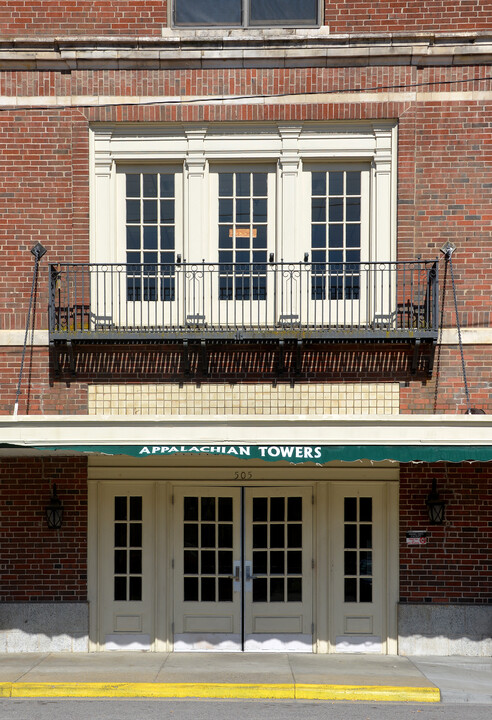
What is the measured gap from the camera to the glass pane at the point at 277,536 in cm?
1134

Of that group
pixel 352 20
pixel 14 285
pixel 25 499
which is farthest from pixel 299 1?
pixel 25 499

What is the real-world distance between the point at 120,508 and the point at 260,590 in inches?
88.3

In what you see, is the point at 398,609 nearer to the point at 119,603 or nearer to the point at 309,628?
the point at 309,628

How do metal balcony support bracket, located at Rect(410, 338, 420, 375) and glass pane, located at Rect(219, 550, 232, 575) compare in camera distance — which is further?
glass pane, located at Rect(219, 550, 232, 575)

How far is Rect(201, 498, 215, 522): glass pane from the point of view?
1137cm

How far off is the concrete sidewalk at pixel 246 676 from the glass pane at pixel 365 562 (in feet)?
3.61

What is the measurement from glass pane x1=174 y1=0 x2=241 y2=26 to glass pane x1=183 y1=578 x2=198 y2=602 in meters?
7.70

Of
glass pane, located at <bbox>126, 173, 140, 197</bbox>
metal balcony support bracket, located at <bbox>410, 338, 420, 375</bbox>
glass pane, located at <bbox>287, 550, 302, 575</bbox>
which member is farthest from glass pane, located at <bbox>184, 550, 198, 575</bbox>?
glass pane, located at <bbox>126, 173, 140, 197</bbox>

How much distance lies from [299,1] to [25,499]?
781cm

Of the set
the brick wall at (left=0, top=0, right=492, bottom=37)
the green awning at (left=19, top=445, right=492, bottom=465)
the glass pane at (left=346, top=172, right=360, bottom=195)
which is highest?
the brick wall at (left=0, top=0, right=492, bottom=37)

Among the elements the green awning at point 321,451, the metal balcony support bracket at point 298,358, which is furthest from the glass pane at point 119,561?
the metal balcony support bracket at point 298,358

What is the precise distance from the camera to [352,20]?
11.1 m

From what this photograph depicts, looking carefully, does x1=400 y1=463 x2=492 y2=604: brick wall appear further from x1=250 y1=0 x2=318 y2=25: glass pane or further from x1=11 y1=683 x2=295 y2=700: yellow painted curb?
x1=250 y1=0 x2=318 y2=25: glass pane

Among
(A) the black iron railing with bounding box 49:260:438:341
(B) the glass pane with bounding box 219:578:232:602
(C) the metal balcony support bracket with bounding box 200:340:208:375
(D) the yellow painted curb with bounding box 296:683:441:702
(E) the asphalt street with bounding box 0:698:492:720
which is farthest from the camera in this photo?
(B) the glass pane with bounding box 219:578:232:602
